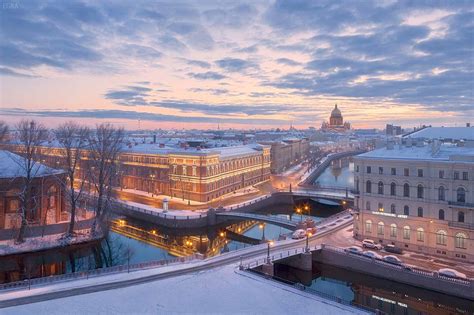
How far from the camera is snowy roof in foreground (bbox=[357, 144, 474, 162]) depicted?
122ft

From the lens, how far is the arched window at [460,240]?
1412 inches

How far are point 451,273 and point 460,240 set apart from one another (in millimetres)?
5475

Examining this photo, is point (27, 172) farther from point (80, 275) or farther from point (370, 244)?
point (370, 244)

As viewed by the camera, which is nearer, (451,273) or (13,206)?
(451,273)

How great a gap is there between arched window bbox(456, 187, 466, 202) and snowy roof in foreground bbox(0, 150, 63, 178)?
139 feet

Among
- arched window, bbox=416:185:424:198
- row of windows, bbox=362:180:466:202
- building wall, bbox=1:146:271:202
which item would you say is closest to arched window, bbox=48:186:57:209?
building wall, bbox=1:146:271:202

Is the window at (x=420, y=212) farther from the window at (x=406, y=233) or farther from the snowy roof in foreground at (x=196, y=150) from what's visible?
the snowy roof in foreground at (x=196, y=150)

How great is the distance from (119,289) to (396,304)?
19.9m

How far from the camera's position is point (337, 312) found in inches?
961

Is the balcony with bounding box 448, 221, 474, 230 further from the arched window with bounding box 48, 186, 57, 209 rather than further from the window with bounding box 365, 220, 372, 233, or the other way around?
the arched window with bounding box 48, 186, 57, 209

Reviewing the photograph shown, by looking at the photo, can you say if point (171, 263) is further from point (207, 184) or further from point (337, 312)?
point (207, 184)

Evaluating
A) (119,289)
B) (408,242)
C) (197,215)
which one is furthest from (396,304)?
(197,215)

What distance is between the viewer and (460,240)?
36.1m

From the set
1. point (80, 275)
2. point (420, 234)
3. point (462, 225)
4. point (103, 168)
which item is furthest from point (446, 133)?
point (80, 275)
